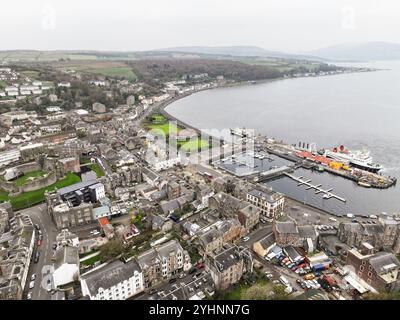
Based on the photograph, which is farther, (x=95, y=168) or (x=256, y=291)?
(x=95, y=168)

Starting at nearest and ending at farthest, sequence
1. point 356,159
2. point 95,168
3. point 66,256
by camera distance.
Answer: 1. point 66,256
2. point 95,168
3. point 356,159

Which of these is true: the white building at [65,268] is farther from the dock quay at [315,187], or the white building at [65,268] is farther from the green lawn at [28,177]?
the dock quay at [315,187]

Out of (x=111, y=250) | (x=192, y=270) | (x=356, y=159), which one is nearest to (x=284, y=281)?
(x=192, y=270)

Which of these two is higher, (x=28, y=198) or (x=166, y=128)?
(x=166, y=128)

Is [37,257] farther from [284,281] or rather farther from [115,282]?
[284,281]

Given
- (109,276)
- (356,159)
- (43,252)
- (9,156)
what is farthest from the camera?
(356,159)

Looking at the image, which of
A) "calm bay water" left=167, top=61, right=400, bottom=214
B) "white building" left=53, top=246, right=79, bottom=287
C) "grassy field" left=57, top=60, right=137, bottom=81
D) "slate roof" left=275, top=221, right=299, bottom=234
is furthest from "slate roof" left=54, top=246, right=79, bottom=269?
"grassy field" left=57, top=60, right=137, bottom=81
